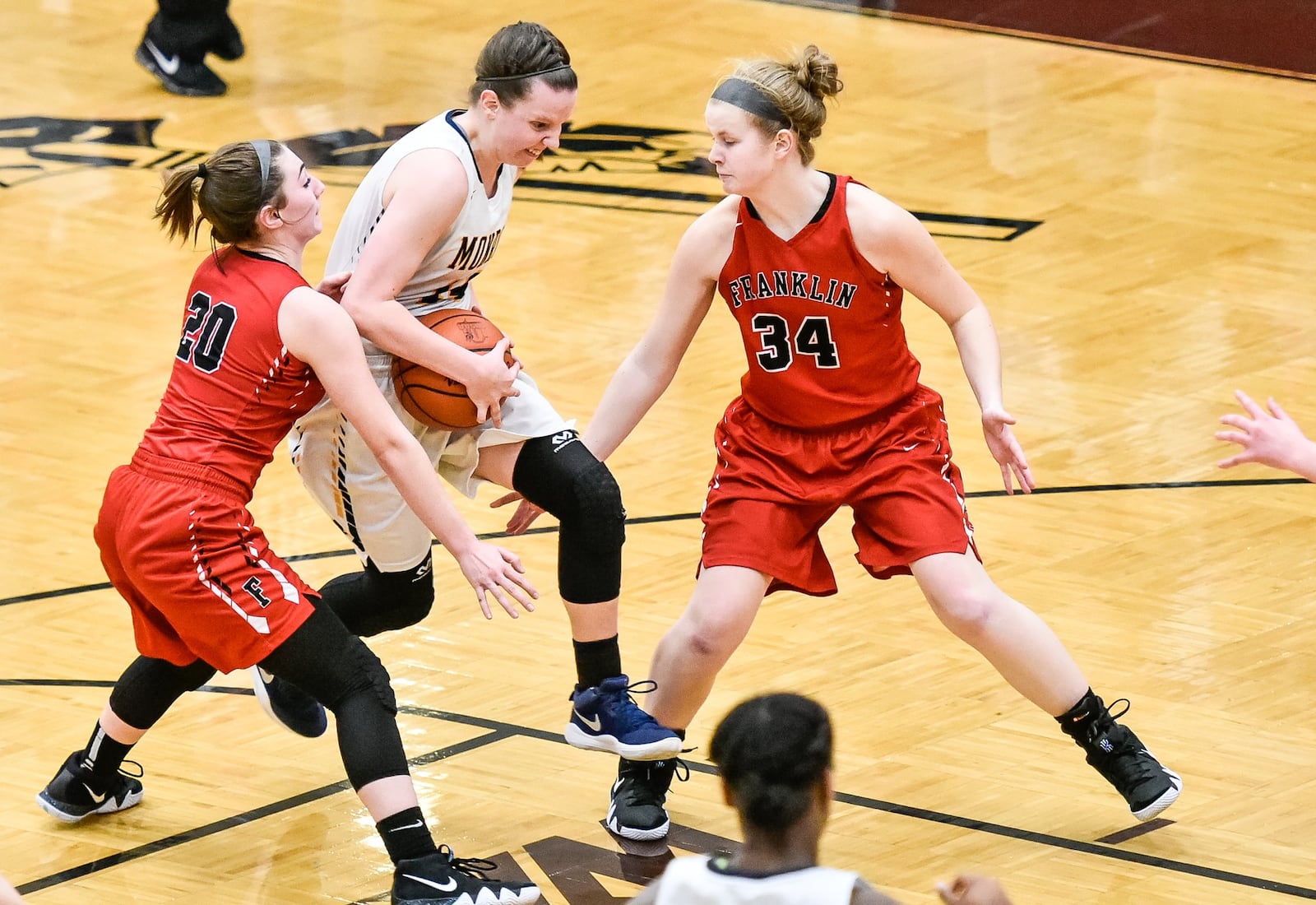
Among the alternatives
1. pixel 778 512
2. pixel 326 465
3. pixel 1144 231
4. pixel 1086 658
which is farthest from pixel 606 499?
pixel 1144 231

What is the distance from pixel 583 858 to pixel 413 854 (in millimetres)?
482

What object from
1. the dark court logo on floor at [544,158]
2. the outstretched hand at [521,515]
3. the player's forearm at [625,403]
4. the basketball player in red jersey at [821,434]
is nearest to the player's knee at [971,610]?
the basketball player in red jersey at [821,434]

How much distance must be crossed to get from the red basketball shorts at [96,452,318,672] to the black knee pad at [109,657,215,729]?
14.7 inches

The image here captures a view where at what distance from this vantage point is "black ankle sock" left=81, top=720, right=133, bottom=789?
4383 mm

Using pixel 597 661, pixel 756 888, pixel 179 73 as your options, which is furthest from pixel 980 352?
pixel 179 73

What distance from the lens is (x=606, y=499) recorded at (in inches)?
168

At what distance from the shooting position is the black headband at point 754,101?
422cm

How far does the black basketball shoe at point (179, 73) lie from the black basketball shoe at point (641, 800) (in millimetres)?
7273

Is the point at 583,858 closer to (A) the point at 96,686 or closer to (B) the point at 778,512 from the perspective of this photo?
(B) the point at 778,512

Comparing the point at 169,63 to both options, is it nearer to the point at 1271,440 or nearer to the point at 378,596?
the point at 378,596

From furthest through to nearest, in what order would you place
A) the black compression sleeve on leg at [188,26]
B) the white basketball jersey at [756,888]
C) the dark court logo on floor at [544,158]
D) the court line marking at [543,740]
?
the black compression sleeve on leg at [188,26] → the dark court logo on floor at [544,158] → the court line marking at [543,740] → the white basketball jersey at [756,888]

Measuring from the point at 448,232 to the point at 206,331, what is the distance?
58cm

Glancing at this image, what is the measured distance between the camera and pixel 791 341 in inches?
171

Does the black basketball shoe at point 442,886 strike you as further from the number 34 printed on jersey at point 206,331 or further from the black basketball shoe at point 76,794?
the number 34 printed on jersey at point 206,331
